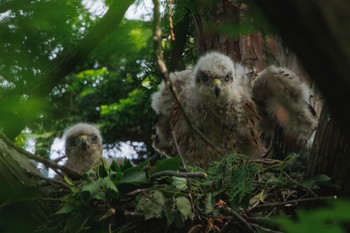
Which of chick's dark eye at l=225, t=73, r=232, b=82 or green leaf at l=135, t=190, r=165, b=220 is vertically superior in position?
chick's dark eye at l=225, t=73, r=232, b=82

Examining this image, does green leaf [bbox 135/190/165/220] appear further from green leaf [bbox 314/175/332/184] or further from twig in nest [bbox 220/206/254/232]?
green leaf [bbox 314/175/332/184]

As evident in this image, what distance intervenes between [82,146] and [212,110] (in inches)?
67.9

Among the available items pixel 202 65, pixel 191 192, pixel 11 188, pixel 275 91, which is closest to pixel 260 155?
pixel 275 91

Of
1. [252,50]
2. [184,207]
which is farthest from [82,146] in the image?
[184,207]

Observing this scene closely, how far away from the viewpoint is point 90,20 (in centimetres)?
270

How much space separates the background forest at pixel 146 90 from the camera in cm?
127

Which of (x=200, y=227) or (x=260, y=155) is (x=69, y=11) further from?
(x=260, y=155)

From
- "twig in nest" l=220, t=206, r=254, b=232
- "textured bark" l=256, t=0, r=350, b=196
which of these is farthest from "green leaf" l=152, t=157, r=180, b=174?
"textured bark" l=256, t=0, r=350, b=196

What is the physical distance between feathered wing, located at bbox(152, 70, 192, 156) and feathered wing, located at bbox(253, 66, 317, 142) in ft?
2.52

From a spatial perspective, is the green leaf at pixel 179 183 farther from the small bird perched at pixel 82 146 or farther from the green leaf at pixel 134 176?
the small bird perched at pixel 82 146

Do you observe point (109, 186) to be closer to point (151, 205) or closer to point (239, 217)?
point (151, 205)

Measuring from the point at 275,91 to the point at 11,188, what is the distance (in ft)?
9.39

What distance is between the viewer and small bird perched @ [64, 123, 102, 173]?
6840mm

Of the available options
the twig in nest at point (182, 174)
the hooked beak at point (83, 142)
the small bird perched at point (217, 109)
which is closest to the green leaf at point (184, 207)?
the twig in nest at point (182, 174)
